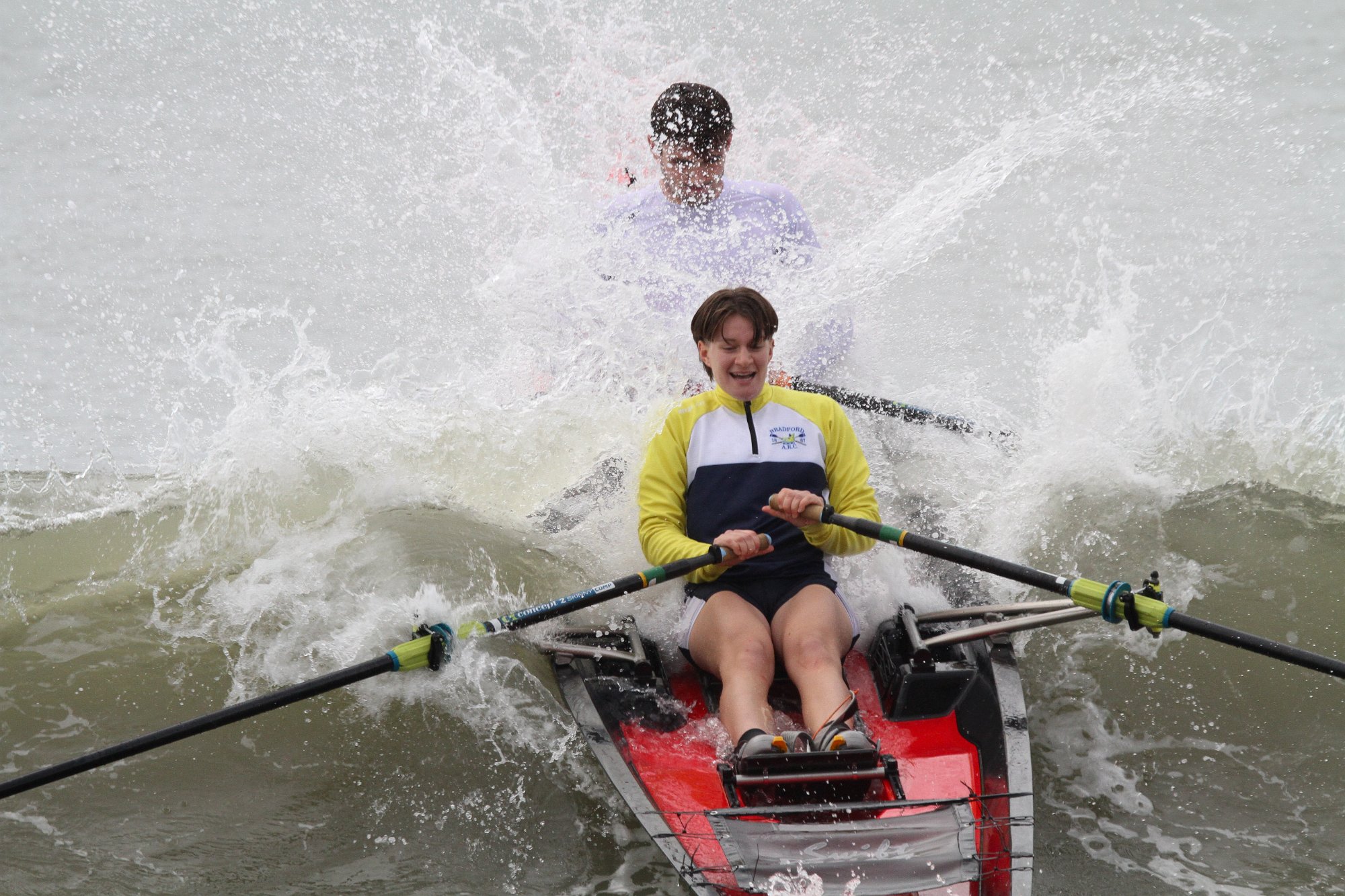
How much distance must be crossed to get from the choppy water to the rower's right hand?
0.65 metres

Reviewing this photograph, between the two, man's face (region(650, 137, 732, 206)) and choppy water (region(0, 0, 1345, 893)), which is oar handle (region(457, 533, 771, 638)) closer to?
choppy water (region(0, 0, 1345, 893))

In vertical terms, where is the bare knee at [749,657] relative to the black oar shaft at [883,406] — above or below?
below

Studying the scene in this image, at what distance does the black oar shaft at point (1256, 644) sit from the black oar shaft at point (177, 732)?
2139mm

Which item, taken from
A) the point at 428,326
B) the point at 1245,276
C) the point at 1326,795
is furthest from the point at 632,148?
the point at 1245,276

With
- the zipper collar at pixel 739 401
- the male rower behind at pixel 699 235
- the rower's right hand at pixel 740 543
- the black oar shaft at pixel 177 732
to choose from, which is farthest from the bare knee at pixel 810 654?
the male rower behind at pixel 699 235

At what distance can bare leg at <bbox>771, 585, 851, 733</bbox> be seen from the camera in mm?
3412

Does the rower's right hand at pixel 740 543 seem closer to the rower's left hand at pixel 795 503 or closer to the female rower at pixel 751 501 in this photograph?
the female rower at pixel 751 501

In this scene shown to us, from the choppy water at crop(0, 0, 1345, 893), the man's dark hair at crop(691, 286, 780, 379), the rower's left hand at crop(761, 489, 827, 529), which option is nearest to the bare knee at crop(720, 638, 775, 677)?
the rower's left hand at crop(761, 489, 827, 529)

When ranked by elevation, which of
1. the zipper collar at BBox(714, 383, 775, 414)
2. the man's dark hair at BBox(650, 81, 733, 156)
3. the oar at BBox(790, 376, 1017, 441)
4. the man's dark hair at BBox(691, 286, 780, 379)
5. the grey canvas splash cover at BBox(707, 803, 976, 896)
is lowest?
the grey canvas splash cover at BBox(707, 803, 976, 896)

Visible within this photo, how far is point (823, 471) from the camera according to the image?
3973mm

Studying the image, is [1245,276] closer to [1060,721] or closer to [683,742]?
[1060,721]

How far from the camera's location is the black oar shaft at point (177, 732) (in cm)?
310

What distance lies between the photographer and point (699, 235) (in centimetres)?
511

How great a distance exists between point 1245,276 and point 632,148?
4.76 m
